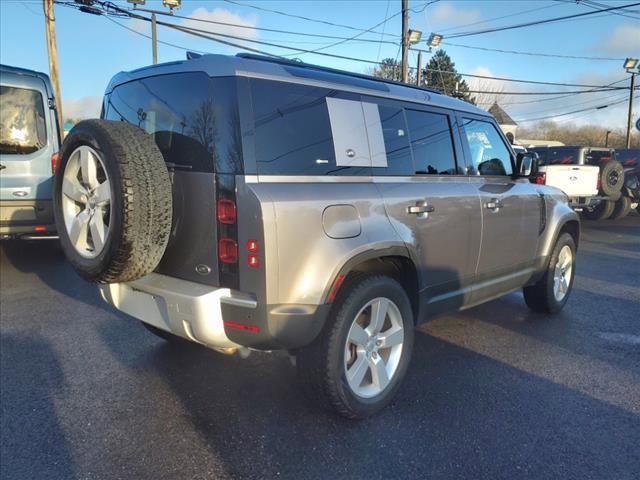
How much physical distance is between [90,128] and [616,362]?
160 inches

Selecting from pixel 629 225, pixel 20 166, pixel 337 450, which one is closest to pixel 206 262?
pixel 337 450

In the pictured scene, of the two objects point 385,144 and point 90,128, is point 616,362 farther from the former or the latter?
point 90,128

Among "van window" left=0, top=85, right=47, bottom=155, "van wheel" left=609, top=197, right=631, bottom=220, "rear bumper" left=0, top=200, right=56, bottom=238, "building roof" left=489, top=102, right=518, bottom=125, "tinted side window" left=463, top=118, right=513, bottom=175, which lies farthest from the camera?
"building roof" left=489, top=102, right=518, bottom=125

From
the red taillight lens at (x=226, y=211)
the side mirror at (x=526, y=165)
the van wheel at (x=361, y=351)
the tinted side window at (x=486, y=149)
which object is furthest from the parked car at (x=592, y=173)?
the red taillight lens at (x=226, y=211)

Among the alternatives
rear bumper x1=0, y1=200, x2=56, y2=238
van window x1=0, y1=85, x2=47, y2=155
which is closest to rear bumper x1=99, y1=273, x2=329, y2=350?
rear bumper x1=0, y1=200, x2=56, y2=238

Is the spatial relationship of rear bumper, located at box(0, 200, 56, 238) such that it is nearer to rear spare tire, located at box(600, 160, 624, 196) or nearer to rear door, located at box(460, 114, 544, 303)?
rear door, located at box(460, 114, 544, 303)

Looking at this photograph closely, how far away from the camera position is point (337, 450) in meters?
2.77

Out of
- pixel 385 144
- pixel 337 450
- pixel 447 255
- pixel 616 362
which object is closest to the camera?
pixel 337 450

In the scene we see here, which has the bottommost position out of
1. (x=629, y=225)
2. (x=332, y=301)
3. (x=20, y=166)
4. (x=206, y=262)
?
(x=629, y=225)

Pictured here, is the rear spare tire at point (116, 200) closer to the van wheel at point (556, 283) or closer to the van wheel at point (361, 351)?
the van wheel at point (361, 351)

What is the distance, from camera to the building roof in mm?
49656

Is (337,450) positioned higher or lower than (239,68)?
lower

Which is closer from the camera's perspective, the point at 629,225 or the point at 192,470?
the point at 192,470

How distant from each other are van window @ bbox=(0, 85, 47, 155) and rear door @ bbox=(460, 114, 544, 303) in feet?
18.9
